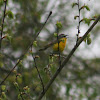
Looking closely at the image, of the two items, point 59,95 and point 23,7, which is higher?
point 23,7

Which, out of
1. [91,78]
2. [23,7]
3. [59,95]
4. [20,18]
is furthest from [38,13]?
[91,78]

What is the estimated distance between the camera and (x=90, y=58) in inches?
268

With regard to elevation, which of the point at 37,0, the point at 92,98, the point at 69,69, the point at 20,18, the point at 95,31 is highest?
the point at 37,0

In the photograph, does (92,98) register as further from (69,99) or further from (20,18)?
(20,18)

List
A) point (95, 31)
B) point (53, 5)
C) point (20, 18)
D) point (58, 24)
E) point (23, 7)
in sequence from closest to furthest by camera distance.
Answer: point (58, 24)
point (20, 18)
point (23, 7)
point (53, 5)
point (95, 31)

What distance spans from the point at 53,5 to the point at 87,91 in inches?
99.4

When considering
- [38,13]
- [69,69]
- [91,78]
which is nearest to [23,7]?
[38,13]

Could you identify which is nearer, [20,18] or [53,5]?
[20,18]

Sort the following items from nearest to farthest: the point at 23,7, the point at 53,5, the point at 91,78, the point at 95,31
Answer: the point at 23,7 < the point at 53,5 < the point at 91,78 < the point at 95,31

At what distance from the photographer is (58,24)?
192 cm

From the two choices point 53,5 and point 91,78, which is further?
point 91,78

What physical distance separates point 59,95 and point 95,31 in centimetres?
292

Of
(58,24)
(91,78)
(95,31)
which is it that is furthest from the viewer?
(95,31)

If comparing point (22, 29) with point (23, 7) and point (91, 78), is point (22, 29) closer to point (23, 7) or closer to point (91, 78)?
point (23, 7)
